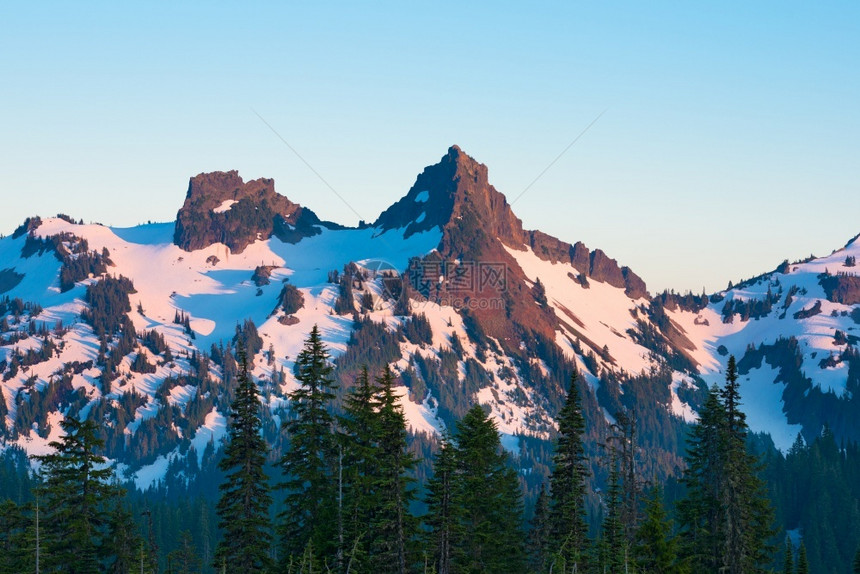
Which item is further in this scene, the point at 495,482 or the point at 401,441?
the point at 495,482

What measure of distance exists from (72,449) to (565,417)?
102 ft

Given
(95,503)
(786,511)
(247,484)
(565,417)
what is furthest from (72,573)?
(786,511)

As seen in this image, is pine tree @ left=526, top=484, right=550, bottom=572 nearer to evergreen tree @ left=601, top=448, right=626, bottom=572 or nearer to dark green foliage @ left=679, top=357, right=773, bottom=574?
dark green foliage @ left=679, top=357, right=773, bottom=574

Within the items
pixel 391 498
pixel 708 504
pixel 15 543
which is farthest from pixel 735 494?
pixel 15 543

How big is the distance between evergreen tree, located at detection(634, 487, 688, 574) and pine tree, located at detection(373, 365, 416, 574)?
1318 cm

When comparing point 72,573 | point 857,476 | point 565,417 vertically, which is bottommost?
point 72,573

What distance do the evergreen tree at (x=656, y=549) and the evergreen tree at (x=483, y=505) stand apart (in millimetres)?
10846

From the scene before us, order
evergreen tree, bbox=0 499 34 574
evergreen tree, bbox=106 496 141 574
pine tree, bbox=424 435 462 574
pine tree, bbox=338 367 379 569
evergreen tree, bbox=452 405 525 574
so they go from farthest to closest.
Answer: evergreen tree, bbox=106 496 141 574
evergreen tree, bbox=452 405 525 574
evergreen tree, bbox=0 499 34 574
pine tree, bbox=424 435 462 574
pine tree, bbox=338 367 379 569

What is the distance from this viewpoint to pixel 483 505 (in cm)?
7588

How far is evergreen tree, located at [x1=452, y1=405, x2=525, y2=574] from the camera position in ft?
243

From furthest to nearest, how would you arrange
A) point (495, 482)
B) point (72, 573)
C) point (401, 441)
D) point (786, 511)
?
point (786, 511) < point (495, 482) < point (72, 573) < point (401, 441)

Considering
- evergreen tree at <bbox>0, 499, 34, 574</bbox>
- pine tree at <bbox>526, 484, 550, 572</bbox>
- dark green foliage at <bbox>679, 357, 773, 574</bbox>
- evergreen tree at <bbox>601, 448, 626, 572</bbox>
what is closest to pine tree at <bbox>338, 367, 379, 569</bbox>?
evergreen tree at <bbox>601, 448, 626, 572</bbox>

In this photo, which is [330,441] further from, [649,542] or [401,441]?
[649,542]

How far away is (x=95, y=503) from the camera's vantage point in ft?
237
